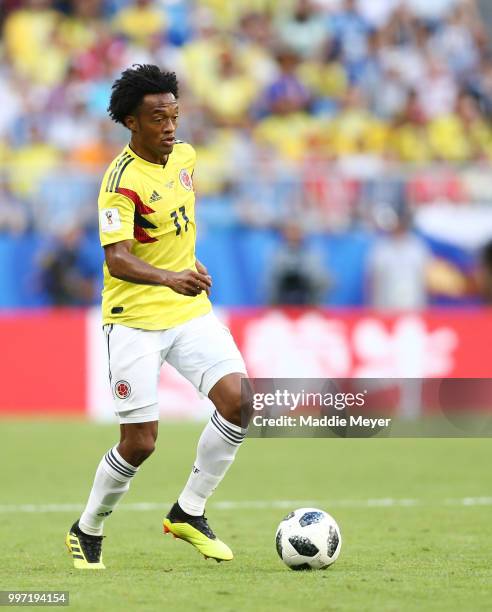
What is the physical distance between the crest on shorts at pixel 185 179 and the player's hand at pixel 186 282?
0.65 metres

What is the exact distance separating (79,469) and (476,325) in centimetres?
640

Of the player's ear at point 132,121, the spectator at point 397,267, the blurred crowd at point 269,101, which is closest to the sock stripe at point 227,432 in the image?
the player's ear at point 132,121

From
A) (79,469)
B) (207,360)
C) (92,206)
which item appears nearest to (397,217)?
(92,206)

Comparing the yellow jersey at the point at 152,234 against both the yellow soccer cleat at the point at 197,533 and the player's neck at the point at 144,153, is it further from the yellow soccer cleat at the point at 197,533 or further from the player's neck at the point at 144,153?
the yellow soccer cleat at the point at 197,533

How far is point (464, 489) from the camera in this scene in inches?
408

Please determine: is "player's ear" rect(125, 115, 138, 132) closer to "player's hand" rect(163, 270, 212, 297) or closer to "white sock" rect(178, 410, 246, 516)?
"player's hand" rect(163, 270, 212, 297)

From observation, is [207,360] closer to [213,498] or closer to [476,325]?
[213,498]

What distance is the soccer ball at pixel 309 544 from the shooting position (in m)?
6.54

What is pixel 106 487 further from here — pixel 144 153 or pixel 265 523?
pixel 265 523

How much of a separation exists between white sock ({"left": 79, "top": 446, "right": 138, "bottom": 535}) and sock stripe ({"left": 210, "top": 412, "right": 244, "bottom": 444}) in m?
0.49

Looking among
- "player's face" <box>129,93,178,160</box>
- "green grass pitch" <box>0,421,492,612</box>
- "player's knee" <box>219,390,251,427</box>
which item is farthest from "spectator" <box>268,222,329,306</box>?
"player's knee" <box>219,390,251,427</box>

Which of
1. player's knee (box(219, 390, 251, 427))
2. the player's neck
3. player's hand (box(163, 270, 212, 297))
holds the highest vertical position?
the player's neck

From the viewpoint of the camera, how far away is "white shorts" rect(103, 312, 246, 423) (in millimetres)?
6766

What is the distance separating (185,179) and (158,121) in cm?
40
